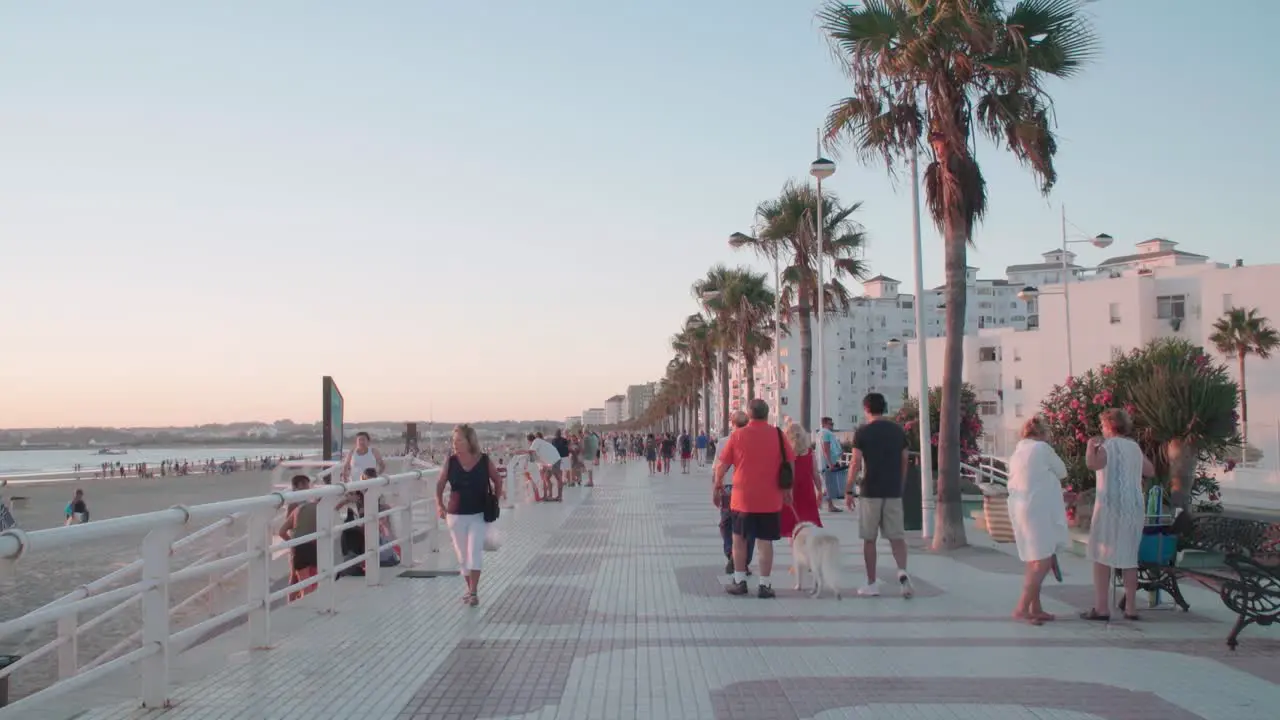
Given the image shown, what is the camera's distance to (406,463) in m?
20.6

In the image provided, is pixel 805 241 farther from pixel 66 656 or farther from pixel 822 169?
pixel 66 656

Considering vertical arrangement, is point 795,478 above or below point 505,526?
above

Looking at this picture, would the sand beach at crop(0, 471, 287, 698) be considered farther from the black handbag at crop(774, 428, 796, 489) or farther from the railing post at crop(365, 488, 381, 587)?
the black handbag at crop(774, 428, 796, 489)

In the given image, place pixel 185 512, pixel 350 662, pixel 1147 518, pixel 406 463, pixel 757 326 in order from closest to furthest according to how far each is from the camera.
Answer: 1. pixel 185 512
2. pixel 350 662
3. pixel 1147 518
4. pixel 406 463
5. pixel 757 326

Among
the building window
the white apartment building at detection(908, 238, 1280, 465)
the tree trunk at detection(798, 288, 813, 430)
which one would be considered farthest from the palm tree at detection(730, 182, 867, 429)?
the building window

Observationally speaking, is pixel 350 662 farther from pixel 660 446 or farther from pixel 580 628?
pixel 660 446

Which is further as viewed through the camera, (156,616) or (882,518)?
(882,518)

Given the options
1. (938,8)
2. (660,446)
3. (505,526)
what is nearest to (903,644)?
(938,8)

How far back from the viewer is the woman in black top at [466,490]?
31.2 ft

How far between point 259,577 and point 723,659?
10.3ft

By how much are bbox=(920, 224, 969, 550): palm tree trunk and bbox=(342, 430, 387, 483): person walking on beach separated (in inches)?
288

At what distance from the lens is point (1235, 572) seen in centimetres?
745

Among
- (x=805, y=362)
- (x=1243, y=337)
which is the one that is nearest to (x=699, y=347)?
(x=1243, y=337)

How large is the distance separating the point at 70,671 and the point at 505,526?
9.68 m
